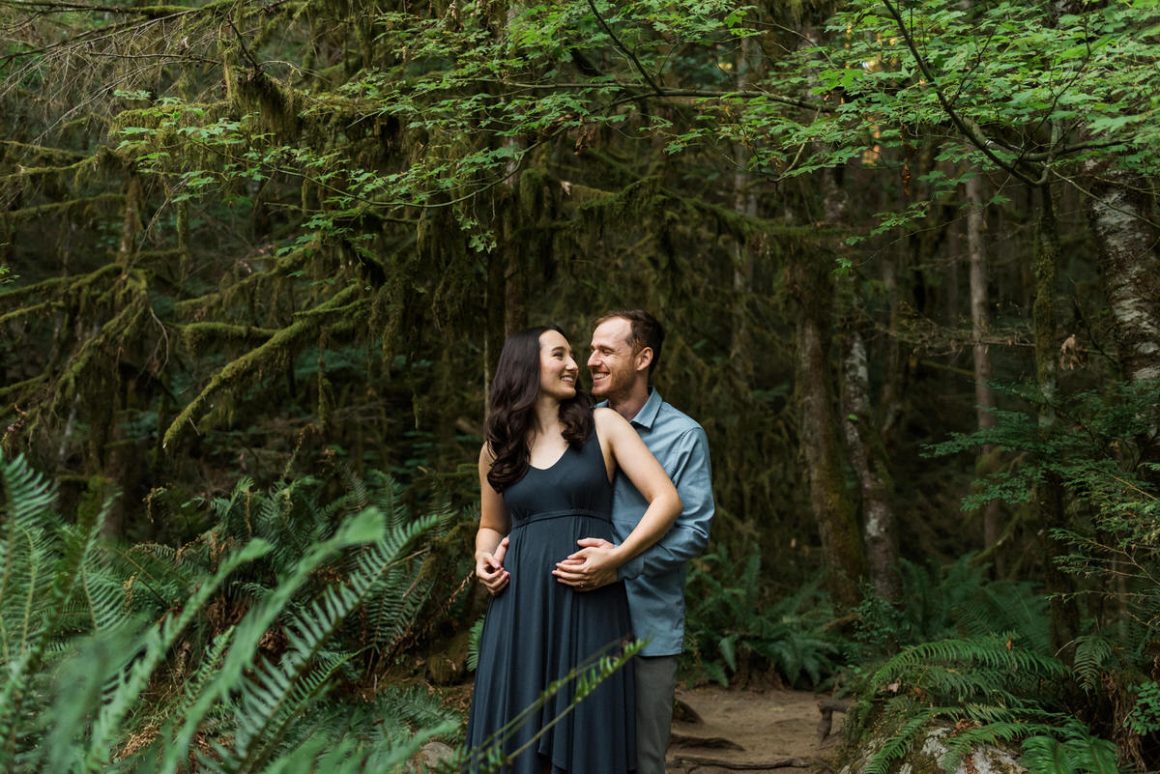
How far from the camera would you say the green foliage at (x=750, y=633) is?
771 centimetres

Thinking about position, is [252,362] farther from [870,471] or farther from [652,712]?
[870,471]

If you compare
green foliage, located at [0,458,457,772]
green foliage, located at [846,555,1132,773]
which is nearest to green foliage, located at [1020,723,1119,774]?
green foliage, located at [846,555,1132,773]

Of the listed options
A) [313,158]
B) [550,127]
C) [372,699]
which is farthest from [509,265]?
[372,699]

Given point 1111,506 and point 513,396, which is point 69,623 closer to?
point 513,396

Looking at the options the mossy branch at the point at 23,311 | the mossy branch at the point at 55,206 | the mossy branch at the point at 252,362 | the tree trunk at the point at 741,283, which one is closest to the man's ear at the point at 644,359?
the mossy branch at the point at 252,362

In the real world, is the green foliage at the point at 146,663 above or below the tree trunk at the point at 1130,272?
below

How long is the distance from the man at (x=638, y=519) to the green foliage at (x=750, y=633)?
4.35 meters

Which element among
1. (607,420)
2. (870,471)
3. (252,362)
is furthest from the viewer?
(870,471)

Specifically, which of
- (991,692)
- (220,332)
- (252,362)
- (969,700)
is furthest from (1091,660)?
(220,332)

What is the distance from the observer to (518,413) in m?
3.18

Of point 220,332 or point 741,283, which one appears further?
point 741,283

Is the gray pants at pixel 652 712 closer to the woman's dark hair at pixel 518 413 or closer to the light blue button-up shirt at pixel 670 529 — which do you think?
the light blue button-up shirt at pixel 670 529

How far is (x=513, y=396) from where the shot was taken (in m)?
3.22

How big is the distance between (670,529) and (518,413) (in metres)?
0.63
